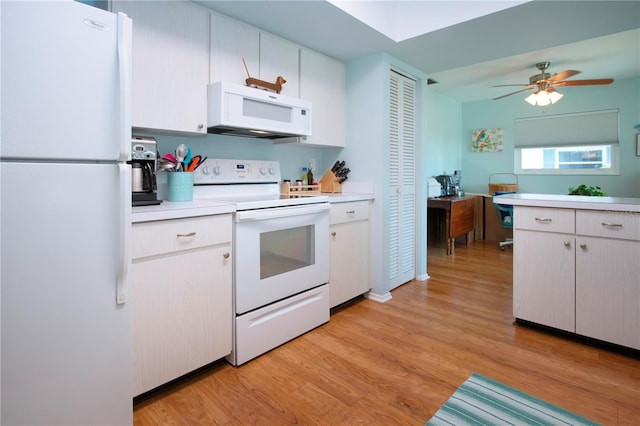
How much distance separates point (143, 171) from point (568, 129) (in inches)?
225

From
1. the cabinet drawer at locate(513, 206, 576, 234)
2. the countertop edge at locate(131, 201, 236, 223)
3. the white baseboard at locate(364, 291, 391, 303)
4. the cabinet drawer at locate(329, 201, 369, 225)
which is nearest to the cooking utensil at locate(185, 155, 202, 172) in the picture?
the countertop edge at locate(131, 201, 236, 223)

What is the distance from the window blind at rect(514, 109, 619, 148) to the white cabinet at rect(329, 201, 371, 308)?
13.1 ft

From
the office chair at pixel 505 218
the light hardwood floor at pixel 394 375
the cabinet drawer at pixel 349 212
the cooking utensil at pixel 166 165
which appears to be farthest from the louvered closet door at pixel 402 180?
the office chair at pixel 505 218

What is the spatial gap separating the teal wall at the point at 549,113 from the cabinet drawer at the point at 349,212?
289 centimetres

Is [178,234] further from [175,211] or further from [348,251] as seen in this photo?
[348,251]

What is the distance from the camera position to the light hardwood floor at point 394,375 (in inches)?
59.1

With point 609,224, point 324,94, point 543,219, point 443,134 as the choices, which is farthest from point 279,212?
point 443,134

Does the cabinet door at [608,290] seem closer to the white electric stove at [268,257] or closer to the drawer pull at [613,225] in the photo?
the drawer pull at [613,225]

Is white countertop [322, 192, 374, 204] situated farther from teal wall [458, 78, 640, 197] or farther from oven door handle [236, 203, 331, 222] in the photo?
teal wall [458, 78, 640, 197]

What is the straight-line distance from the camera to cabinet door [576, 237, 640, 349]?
191cm

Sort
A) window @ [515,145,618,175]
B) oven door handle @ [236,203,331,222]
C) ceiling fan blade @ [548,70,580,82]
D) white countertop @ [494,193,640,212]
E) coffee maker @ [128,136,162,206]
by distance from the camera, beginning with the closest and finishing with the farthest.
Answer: coffee maker @ [128,136,162,206]
oven door handle @ [236,203,331,222]
white countertop @ [494,193,640,212]
ceiling fan blade @ [548,70,580,82]
window @ [515,145,618,175]

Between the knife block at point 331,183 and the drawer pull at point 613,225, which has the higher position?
the knife block at point 331,183

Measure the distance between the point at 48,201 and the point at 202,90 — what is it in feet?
3.69

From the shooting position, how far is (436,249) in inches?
192
